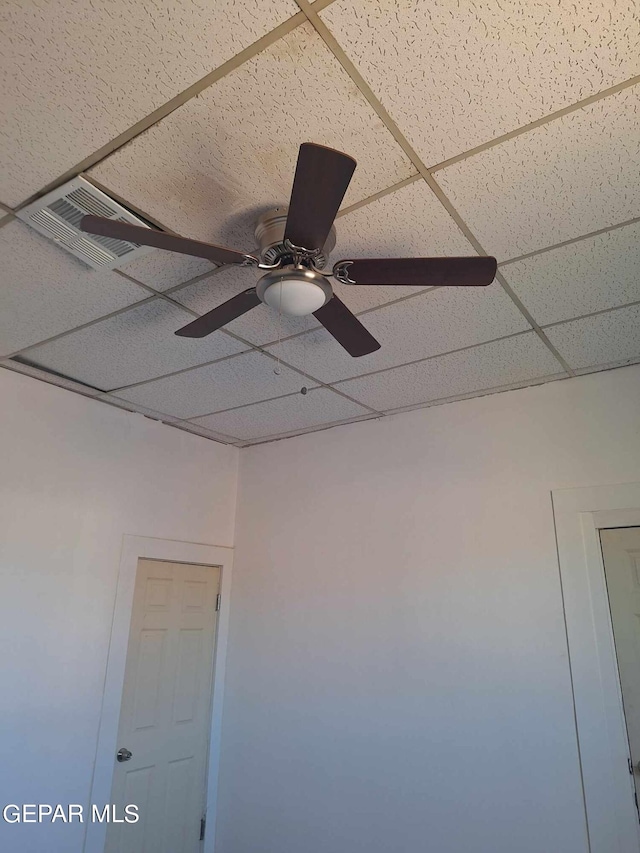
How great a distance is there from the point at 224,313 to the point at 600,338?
159cm

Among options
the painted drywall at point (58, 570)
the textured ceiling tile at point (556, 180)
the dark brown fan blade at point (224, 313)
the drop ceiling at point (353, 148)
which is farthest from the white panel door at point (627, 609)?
the painted drywall at point (58, 570)

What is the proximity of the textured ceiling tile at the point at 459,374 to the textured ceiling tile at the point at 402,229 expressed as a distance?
73 centimetres

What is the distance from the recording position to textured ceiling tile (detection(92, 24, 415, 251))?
1172mm

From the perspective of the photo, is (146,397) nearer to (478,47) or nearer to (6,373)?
(6,373)

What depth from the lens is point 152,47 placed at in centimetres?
112

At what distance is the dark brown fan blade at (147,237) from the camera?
1.24 m

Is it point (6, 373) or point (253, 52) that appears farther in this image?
point (6, 373)

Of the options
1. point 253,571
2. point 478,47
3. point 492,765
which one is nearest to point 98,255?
point 478,47

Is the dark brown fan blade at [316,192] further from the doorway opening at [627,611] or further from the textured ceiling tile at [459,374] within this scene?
the doorway opening at [627,611]

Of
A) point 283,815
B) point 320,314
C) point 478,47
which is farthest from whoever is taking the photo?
point 283,815

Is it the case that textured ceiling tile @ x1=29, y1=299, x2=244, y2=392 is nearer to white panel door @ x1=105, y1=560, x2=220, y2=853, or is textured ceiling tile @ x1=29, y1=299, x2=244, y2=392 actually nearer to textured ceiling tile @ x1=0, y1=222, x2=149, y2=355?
textured ceiling tile @ x1=0, y1=222, x2=149, y2=355

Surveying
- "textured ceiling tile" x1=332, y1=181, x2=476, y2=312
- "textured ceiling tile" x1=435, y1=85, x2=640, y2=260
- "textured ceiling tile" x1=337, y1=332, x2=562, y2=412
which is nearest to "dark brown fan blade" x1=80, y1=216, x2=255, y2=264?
"textured ceiling tile" x1=332, y1=181, x2=476, y2=312

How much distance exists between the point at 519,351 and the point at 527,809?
1964 millimetres

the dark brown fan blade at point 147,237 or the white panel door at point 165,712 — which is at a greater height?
the dark brown fan blade at point 147,237
